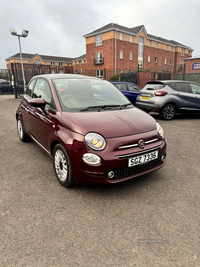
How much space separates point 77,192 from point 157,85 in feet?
21.0

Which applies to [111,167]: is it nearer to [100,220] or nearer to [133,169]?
[133,169]

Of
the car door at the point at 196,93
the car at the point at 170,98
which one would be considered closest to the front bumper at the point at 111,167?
the car at the point at 170,98

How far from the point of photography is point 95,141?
2.54 meters

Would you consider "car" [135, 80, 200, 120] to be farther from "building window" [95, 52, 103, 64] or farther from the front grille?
"building window" [95, 52, 103, 64]

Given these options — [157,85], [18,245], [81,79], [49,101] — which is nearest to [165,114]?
[157,85]

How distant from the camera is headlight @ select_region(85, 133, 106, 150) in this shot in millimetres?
2516

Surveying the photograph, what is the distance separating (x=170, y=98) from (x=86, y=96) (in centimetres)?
524

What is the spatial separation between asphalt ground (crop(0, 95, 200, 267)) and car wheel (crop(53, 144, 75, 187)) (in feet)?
0.47

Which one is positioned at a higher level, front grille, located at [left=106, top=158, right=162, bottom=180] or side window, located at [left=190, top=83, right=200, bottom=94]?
side window, located at [left=190, top=83, right=200, bottom=94]

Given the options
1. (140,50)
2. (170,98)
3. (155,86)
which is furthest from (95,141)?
(140,50)

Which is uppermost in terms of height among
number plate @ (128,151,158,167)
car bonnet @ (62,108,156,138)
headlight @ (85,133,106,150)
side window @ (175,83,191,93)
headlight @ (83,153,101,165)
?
side window @ (175,83,191,93)

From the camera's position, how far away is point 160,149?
9.64 ft

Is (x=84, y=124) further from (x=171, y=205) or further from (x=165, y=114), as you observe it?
(x=165, y=114)

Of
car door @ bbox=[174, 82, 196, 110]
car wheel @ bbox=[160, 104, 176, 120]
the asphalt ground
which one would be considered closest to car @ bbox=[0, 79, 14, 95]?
car wheel @ bbox=[160, 104, 176, 120]
